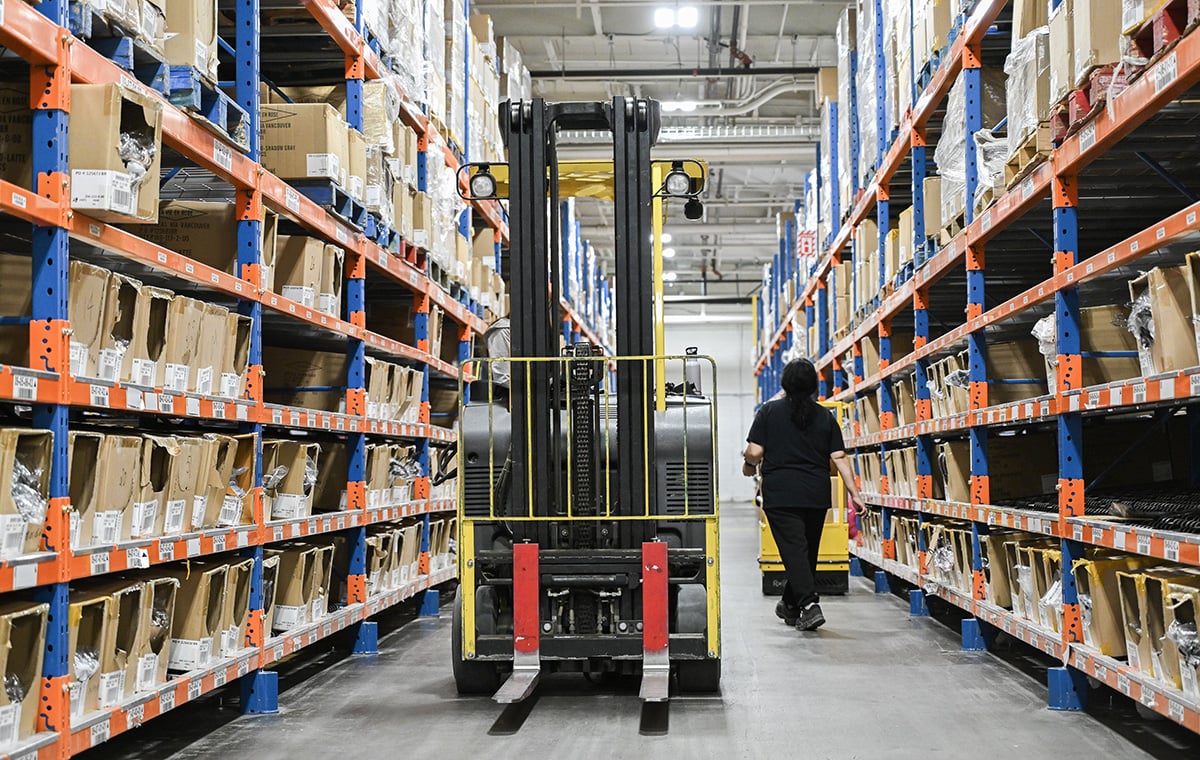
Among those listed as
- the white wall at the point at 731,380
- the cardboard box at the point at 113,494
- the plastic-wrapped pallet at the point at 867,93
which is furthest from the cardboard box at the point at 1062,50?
the white wall at the point at 731,380

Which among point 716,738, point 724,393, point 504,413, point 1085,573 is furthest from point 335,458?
point 724,393

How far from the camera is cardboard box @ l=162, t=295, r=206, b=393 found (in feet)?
16.0

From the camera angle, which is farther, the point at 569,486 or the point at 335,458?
the point at 335,458

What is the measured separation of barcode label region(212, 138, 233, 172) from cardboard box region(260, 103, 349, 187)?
4.12 feet

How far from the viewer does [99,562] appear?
4145mm

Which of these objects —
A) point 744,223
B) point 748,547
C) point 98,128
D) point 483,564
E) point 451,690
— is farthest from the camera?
point 744,223

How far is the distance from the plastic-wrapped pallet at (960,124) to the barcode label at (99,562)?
5.35 meters

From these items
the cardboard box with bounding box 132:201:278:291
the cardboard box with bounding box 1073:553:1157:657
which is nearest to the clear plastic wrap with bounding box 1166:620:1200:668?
the cardboard box with bounding box 1073:553:1157:657

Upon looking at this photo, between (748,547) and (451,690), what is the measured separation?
11.6m

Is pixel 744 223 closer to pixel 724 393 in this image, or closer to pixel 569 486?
pixel 724 393

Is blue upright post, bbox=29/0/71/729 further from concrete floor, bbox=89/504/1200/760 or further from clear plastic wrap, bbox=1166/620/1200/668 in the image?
clear plastic wrap, bbox=1166/620/1200/668

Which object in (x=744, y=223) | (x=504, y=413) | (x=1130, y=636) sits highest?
(x=744, y=223)

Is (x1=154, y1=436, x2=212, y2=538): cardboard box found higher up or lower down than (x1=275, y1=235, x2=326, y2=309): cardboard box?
lower down

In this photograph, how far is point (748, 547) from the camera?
17.4 metres
